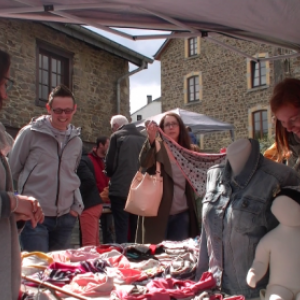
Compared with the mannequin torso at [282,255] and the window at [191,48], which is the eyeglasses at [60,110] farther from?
the window at [191,48]

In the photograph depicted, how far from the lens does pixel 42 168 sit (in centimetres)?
313

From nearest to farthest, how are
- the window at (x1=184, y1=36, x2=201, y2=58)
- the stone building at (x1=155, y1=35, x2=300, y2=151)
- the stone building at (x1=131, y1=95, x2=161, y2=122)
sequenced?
the stone building at (x1=155, y1=35, x2=300, y2=151) → the window at (x1=184, y1=36, x2=201, y2=58) → the stone building at (x1=131, y1=95, x2=161, y2=122)

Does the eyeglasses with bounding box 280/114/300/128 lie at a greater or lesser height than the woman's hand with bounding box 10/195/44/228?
greater

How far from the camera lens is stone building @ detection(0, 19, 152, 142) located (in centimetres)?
937

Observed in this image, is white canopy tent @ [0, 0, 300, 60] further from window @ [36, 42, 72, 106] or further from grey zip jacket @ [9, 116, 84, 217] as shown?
window @ [36, 42, 72, 106]

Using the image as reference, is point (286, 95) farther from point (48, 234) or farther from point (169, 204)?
point (48, 234)

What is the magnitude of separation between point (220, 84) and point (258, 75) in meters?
2.02

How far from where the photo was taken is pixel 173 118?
3.99 meters

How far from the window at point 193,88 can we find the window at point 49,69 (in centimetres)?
1321

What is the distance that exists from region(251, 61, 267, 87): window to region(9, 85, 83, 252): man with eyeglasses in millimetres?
18656

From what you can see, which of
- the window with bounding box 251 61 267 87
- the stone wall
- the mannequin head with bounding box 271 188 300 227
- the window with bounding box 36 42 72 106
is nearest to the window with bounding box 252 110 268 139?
the window with bounding box 251 61 267 87

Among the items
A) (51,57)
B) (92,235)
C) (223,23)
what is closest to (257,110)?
(51,57)

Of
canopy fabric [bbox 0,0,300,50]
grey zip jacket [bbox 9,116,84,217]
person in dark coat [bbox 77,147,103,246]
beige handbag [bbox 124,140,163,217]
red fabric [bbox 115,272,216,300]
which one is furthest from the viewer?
person in dark coat [bbox 77,147,103,246]

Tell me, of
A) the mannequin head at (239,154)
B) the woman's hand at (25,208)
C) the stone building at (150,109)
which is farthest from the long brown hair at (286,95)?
the stone building at (150,109)
